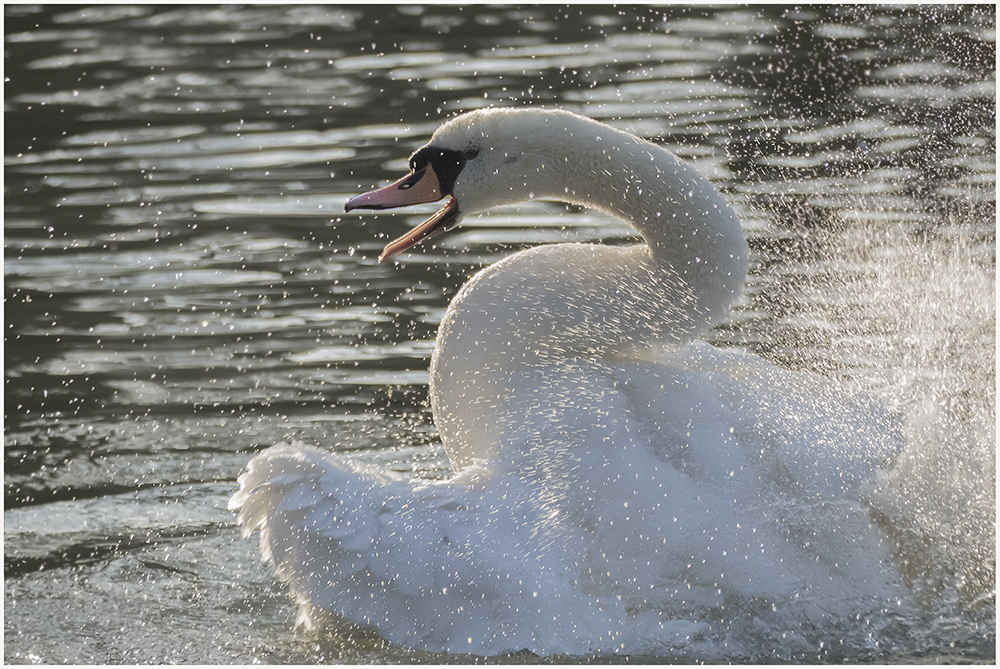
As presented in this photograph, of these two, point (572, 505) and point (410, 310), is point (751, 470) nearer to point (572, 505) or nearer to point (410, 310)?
point (572, 505)

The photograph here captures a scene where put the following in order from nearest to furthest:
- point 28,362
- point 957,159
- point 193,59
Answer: point 28,362
point 957,159
point 193,59

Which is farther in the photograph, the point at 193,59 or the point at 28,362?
the point at 193,59

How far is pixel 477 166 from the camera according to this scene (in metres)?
5.66

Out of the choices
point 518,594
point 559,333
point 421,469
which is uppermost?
point 559,333

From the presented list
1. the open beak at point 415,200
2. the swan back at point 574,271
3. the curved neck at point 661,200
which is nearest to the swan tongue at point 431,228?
the open beak at point 415,200

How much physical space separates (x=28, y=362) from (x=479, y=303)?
347cm

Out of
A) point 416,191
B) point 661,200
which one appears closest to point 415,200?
point 416,191

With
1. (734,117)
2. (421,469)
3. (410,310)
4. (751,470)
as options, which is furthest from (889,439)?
(734,117)

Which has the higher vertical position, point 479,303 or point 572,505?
point 479,303

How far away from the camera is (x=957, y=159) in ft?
32.9

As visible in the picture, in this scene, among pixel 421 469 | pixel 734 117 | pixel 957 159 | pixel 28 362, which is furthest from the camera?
pixel 734 117

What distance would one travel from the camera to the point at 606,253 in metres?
5.56

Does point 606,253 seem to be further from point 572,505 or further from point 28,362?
point 28,362

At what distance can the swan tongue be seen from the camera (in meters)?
5.79
